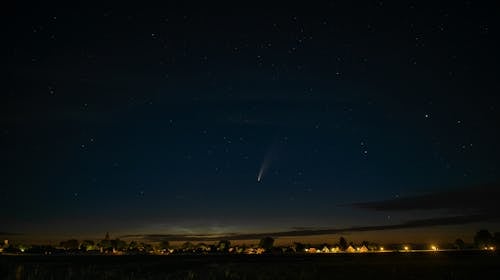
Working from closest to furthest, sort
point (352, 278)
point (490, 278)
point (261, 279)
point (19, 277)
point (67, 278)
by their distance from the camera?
point (19, 277), point (67, 278), point (261, 279), point (490, 278), point (352, 278)

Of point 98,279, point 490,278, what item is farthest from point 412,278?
point 98,279

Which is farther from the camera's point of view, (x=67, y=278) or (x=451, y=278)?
(x=451, y=278)

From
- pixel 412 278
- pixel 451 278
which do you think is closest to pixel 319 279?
pixel 412 278

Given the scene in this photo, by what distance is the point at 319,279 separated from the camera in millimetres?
34781

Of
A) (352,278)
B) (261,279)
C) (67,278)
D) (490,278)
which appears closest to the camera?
(67,278)

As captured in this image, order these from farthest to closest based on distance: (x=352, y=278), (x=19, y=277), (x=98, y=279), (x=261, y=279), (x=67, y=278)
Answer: (x=352, y=278) → (x=261, y=279) → (x=98, y=279) → (x=67, y=278) → (x=19, y=277)

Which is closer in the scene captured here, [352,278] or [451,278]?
[451,278]

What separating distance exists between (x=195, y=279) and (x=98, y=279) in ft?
19.9

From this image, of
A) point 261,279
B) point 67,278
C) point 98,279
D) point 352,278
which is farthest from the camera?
point 352,278

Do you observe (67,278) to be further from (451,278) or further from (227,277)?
(451,278)

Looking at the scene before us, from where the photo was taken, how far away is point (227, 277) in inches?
1256

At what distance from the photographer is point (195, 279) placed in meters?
28.9

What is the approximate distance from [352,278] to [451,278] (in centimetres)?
756

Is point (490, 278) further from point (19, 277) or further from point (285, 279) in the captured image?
point (19, 277)
